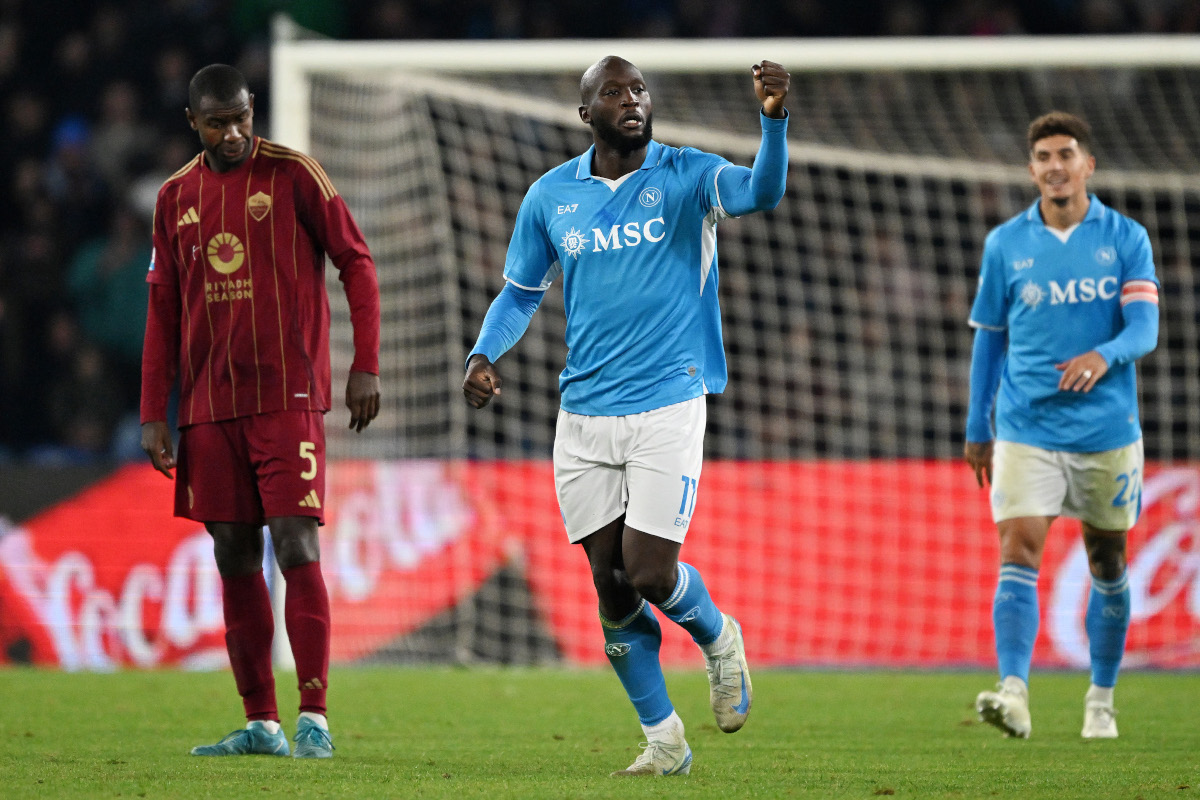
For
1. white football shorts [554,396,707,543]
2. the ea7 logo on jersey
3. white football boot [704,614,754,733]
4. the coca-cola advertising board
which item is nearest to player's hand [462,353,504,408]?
white football shorts [554,396,707,543]

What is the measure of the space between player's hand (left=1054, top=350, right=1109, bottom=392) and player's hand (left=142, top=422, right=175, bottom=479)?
3.14m

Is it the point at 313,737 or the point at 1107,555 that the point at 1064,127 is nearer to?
the point at 1107,555

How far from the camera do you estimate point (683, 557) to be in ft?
30.2

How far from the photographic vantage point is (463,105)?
10.3 meters

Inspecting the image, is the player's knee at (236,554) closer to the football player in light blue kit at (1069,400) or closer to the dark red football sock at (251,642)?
the dark red football sock at (251,642)

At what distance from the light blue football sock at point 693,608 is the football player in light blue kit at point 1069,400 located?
5.51 feet

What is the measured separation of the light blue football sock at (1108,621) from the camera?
5.89 meters

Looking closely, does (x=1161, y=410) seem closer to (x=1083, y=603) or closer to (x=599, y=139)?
(x=1083, y=603)

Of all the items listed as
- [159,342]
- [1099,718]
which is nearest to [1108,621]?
[1099,718]

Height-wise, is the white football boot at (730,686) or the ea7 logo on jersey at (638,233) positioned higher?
the ea7 logo on jersey at (638,233)

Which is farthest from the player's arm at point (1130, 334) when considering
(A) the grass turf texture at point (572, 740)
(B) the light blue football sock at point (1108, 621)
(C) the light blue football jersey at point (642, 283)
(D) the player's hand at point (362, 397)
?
(D) the player's hand at point (362, 397)

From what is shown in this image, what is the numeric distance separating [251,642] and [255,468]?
57cm

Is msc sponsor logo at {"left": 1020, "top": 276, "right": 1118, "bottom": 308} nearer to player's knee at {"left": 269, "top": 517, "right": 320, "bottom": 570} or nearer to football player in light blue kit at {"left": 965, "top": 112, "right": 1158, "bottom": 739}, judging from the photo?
football player in light blue kit at {"left": 965, "top": 112, "right": 1158, "bottom": 739}

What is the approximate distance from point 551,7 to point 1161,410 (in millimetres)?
7144
